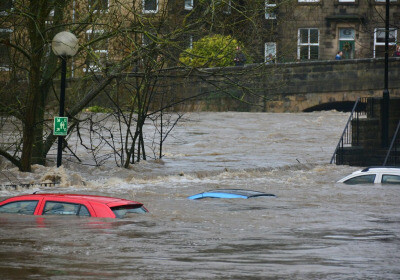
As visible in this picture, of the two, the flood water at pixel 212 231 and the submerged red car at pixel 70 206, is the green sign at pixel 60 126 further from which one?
the submerged red car at pixel 70 206

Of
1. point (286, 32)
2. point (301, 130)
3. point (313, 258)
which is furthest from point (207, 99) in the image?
point (313, 258)

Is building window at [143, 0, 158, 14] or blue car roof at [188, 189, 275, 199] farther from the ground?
building window at [143, 0, 158, 14]

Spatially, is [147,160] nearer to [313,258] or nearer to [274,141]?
[274,141]

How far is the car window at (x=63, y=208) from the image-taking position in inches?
527

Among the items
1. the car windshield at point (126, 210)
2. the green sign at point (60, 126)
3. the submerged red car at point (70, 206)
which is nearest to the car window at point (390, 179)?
the green sign at point (60, 126)

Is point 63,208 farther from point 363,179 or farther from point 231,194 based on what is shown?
point 363,179

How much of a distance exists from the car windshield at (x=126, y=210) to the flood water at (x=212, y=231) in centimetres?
12

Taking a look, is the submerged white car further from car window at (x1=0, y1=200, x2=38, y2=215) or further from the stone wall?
the stone wall

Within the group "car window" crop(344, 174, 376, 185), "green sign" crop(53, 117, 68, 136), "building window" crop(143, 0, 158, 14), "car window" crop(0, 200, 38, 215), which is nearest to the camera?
"car window" crop(0, 200, 38, 215)

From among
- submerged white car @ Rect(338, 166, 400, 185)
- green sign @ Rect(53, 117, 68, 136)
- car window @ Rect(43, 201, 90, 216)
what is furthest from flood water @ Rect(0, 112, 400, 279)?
green sign @ Rect(53, 117, 68, 136)

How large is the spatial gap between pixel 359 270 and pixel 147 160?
63.4ft

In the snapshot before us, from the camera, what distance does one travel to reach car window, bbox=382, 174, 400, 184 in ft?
64.7

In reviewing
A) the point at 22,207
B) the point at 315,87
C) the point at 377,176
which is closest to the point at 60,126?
the point at 22,207

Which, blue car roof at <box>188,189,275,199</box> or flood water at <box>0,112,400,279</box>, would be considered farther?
blue car roof at <box>188,189,275,199</box>
